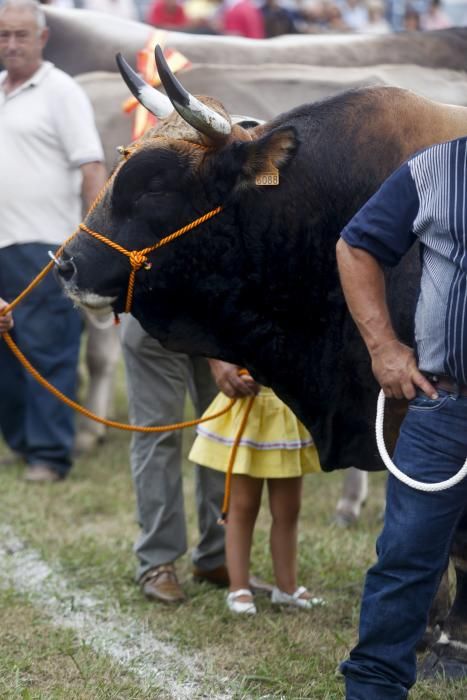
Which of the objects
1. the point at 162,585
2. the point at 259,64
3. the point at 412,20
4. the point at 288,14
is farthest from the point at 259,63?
the point at 412,20

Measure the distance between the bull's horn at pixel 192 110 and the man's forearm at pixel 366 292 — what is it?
0.63 m

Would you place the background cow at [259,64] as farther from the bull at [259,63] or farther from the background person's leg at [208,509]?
the background person's leg at [208,509]

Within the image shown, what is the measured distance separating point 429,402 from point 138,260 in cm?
107

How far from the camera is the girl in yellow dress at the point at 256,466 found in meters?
4.52

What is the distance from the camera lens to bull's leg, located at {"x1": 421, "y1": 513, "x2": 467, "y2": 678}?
396cm

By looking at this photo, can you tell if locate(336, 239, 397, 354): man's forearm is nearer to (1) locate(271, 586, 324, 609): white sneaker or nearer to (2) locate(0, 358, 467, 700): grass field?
(2) locate(0, 358, 467, 700): grass field

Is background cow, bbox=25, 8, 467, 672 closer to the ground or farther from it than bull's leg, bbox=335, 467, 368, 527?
farther from it

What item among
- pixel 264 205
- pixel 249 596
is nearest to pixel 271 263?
pixel 264 205

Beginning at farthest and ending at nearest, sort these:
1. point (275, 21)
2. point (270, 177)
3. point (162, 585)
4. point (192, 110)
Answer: point (275, 21), point (162, 585), point (270, 177), point (192, 110)

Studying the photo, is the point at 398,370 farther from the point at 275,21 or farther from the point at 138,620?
the point at 275,21

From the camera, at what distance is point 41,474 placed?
6.78 meters

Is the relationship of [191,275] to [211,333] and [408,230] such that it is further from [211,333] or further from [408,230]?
[408,230]

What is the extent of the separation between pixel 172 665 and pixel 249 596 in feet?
1.96

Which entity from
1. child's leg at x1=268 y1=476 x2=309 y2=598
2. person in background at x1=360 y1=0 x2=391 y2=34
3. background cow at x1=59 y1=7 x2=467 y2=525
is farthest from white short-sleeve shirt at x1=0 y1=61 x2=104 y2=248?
person in background at x1=360 y1=0 x2=391 y2=34
